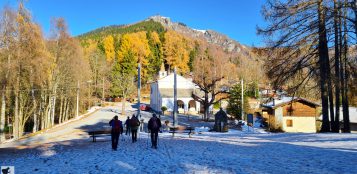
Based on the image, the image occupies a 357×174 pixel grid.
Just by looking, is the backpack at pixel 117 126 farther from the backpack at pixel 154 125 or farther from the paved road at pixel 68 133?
the paved road at pixel 68 133

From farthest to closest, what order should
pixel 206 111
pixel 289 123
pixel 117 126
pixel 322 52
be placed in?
pixel 206 111 → pixel 289 123 → pixel 322 52 → pixel 117 126

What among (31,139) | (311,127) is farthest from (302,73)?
(31,139)

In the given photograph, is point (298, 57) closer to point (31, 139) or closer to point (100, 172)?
point (100, 172)

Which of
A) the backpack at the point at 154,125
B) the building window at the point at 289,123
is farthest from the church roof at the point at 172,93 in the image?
the backpack at the point at 154,125

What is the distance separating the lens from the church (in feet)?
192

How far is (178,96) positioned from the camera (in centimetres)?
5966

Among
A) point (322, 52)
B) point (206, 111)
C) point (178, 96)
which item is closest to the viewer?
A: point (322, 52)

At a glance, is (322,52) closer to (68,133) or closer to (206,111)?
(68,133)

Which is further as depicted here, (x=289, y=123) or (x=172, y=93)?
(x=172, y=93)

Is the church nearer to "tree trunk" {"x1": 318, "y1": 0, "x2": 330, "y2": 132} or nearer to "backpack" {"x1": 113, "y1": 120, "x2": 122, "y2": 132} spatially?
"tree trunk" {"x1": 318, "y1": 0, "x2": 330, "y2": 132}

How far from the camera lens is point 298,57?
18547mm

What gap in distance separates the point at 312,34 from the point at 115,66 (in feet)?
262

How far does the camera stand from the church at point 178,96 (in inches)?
2298

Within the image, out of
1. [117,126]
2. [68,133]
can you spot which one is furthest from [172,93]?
[117,126]
